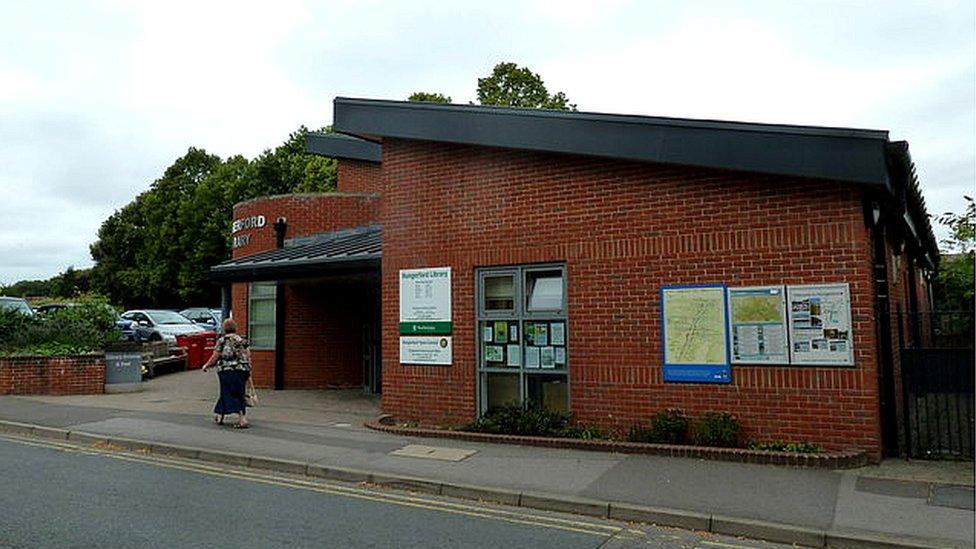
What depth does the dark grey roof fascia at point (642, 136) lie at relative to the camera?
8.19 meters

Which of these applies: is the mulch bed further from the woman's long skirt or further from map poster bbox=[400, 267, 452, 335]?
the woman's long skirt

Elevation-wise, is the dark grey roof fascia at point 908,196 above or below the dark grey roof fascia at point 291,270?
above

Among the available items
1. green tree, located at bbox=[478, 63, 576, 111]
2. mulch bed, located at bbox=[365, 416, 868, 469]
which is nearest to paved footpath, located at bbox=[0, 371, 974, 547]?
mulch bed, located at bbox=[365, 416, 868, 469]

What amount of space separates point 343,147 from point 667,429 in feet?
46.1

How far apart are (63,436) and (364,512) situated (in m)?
6.25

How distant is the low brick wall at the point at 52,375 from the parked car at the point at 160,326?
629 cm

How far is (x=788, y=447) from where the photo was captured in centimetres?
856

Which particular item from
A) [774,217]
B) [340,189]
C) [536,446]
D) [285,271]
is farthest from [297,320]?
[774,217]

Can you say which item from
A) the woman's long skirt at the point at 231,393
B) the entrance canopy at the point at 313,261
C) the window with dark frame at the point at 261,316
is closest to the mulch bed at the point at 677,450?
the woman's long skirt at the point at 231,393

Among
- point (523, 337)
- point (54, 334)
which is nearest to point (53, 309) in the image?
point (54, 334)

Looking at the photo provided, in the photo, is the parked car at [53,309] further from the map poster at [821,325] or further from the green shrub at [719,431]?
the map poster at [821,325]

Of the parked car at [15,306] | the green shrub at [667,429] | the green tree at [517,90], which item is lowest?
the green shrub at [667,429]

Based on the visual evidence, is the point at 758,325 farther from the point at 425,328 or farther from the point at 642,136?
the point at 425,328

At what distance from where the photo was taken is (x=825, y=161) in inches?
325
